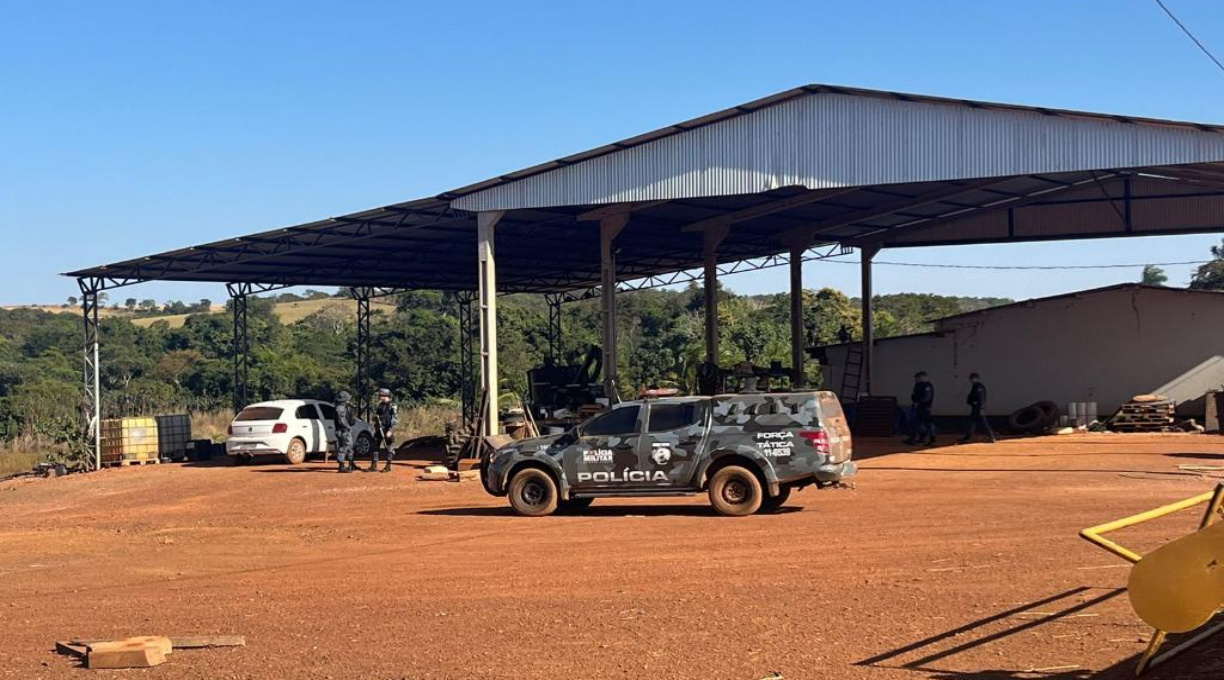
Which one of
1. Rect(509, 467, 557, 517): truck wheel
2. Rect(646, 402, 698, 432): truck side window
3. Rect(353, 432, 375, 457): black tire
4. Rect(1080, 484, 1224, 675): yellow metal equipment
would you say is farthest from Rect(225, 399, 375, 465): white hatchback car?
Rect(1080, 484, 1224, 675): yellow metal equipment

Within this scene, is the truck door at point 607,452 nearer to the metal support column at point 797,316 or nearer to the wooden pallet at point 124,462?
the metal support column at point 797,316

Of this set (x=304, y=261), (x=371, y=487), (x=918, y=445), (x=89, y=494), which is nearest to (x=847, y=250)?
(x=918, y=445)

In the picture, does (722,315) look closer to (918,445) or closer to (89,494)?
(918,445)

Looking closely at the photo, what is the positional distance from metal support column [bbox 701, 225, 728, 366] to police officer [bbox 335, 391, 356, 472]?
10.6m

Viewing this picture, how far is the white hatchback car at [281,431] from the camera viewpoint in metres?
31.2

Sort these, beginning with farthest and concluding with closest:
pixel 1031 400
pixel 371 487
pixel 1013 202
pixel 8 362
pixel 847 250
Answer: pixel 8 362
pixel 847 250
pixel 1031 400
pixel 1013 202
pixel 371 487

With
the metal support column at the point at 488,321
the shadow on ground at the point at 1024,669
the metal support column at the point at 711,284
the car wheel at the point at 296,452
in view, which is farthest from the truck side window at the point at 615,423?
the metal support column at the point at 711,284

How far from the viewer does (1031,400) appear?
37.0m

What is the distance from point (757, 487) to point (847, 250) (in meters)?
25.2

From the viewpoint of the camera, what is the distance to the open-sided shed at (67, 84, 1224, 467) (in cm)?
2367

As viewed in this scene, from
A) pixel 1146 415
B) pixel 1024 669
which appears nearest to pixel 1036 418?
pixel 1146 415

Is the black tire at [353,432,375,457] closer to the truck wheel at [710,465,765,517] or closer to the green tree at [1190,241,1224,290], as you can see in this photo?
the truck wheel at [710,465,765,517]

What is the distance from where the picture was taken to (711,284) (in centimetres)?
3581

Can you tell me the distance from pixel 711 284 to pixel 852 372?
7820mm
